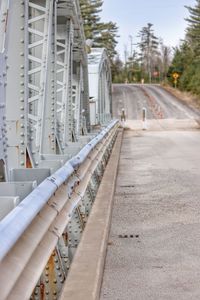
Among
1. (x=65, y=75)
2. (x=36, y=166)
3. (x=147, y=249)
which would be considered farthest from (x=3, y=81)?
(x=65, y=75)

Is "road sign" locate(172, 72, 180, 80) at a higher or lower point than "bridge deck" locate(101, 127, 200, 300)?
higher

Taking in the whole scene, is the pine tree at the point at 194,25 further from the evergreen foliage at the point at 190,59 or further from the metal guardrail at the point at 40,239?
the metal guardrail at the point at 40,239

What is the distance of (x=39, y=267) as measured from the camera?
9.63 feet

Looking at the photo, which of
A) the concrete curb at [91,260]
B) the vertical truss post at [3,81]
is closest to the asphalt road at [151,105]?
the concrete curb at [91,260]

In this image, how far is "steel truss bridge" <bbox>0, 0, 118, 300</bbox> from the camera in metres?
2.68

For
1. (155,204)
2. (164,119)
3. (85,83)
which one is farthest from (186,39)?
(155,204)

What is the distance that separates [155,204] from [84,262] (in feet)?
12.1

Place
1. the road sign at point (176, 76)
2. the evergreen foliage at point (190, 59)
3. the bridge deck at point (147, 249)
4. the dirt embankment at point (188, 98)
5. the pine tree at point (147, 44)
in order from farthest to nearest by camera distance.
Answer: the pine tree at point (147, 44), the road sign at point (176, 76), the evergreen foliage at point (190, 59), the dirt embankment at point (188, 98), the bridge deck at point (147, 249)

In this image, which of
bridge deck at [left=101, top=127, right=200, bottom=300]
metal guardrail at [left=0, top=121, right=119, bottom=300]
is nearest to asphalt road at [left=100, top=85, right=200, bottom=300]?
bridge deck at [left=101, top=127, right=200, bottom=300]

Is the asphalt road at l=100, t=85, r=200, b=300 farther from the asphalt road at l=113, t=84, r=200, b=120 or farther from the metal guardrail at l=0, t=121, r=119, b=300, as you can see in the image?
the asphalt road at l=113, t=84, r=200, b=120

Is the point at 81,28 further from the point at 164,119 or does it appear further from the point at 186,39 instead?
the point at 186,39

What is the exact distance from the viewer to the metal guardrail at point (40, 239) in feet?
7.84

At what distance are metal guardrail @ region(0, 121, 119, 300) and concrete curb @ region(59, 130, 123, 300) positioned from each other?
10 cm

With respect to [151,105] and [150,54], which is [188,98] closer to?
[151,105]
